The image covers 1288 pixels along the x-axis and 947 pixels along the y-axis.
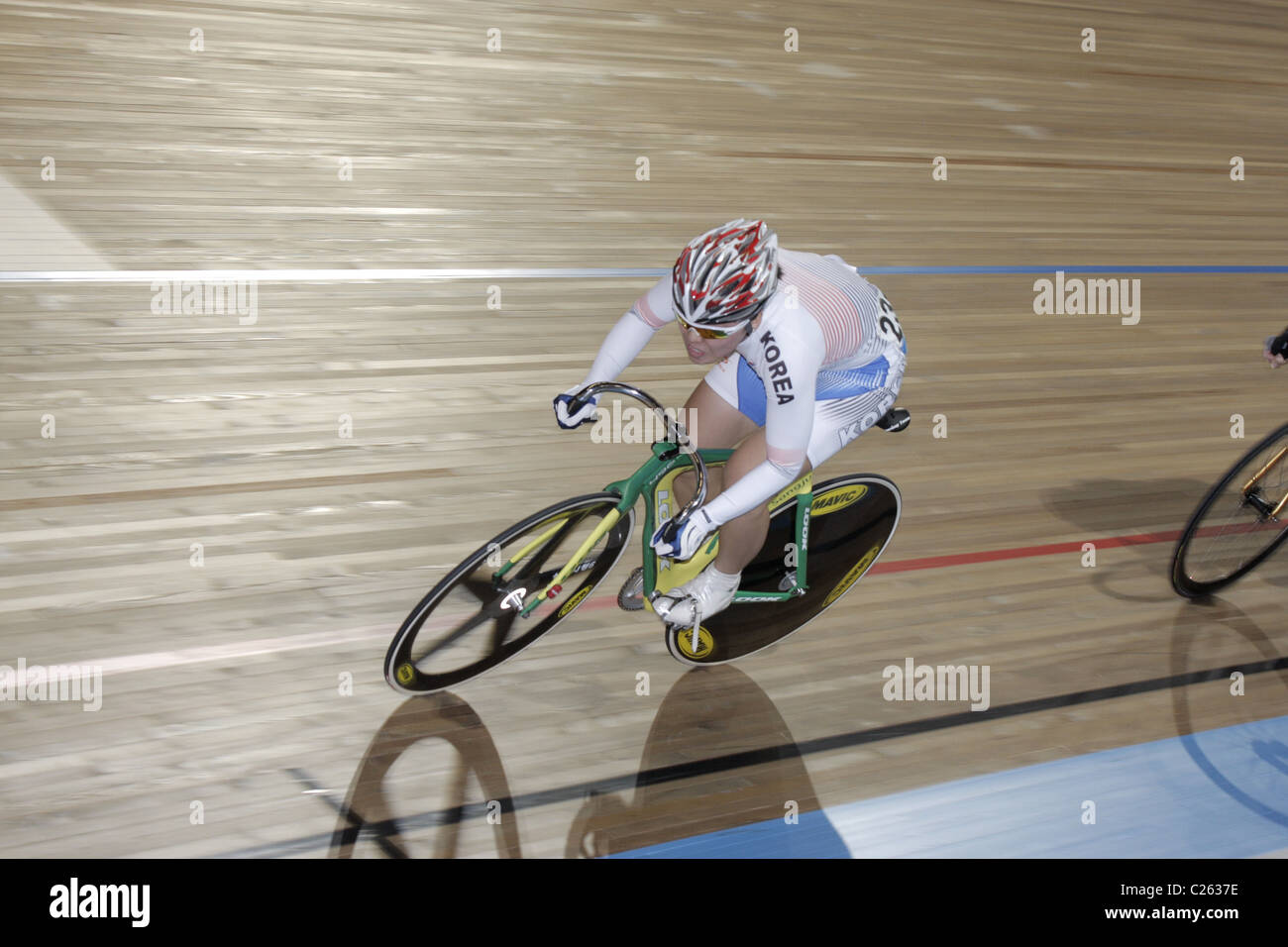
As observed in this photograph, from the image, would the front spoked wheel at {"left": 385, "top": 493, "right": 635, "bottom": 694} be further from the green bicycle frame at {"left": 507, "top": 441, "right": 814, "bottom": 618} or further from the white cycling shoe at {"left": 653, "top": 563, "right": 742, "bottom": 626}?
the white cycling shoe at {"left": 653, "top": 563, "right": 742, "bottom": 626}

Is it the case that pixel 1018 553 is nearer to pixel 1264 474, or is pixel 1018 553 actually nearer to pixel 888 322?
pixel 1264 474

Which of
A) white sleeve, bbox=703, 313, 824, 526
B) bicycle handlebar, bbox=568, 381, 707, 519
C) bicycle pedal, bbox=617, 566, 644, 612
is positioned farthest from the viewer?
bicycle pedal, bbox=617, 566, 644, 612

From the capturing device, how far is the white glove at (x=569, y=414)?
2.52 metres

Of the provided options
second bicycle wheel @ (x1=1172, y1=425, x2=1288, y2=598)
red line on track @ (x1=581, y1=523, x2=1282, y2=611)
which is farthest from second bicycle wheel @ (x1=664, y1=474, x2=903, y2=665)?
second bicycle wheel @ (x1=1172, y1=425, x2=1288, y2=598)

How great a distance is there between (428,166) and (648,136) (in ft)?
3.50

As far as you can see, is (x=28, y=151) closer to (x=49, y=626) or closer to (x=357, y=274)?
(x=357, y=274)

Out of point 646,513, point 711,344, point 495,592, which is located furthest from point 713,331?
point 495,592

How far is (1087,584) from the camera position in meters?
3.59

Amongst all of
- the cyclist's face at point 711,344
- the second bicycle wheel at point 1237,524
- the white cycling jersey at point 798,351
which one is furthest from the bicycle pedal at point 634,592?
the second bicycle wheel at point 1237,524

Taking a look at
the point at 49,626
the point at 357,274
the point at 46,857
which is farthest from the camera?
the point at 357,274

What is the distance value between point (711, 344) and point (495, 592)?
0.75 metres

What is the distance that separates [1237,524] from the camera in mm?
3357

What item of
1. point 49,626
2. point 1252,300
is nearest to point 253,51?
point 49,626

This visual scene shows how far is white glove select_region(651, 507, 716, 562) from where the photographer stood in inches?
94.9
